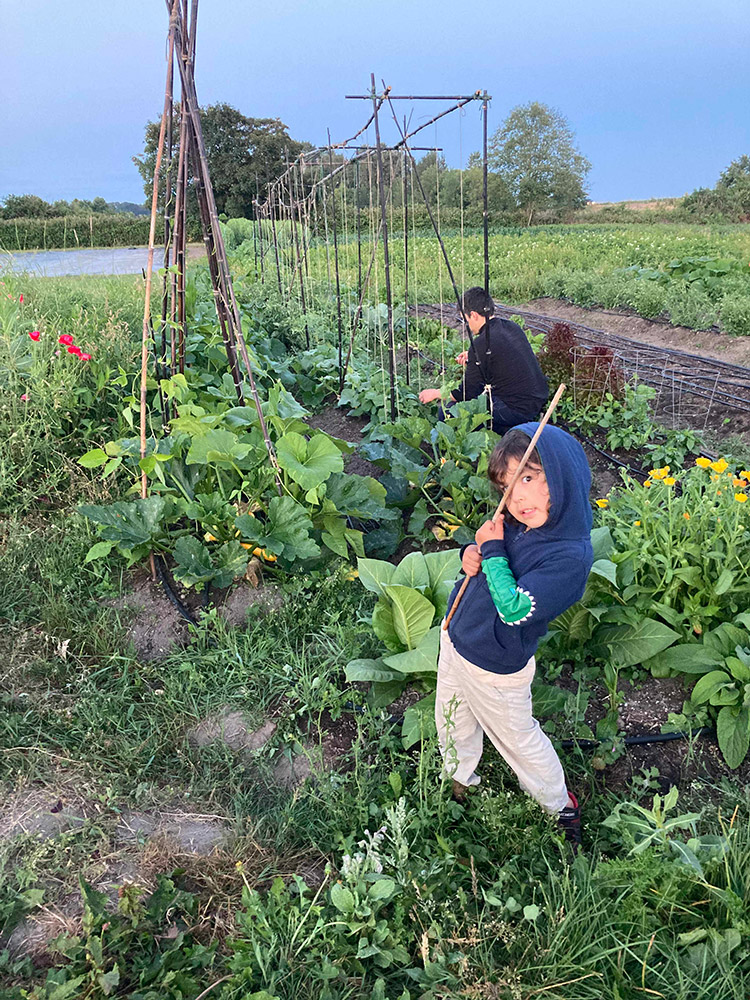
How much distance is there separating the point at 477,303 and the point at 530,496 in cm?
262

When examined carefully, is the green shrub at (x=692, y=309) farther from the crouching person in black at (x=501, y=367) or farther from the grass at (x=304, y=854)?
the grass at (x=304, y=854)

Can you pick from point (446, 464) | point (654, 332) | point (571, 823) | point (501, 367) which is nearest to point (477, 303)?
point (501, 367)

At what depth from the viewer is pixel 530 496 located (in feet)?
5.45

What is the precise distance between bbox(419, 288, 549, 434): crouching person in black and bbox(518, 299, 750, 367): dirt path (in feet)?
13.7

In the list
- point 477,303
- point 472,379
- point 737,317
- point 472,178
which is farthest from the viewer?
point 472,178

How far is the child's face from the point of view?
5.41ft

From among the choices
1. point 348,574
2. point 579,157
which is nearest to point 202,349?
point 348,574

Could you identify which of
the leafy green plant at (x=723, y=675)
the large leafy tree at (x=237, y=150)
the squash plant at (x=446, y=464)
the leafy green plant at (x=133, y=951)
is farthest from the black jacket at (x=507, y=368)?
the large leafy tree at (x=237, y=150)

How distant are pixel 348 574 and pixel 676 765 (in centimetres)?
146

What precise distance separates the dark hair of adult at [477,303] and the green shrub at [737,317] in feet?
17.0

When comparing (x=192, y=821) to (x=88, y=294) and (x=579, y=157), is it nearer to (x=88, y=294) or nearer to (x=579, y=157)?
(x=88, y=294)

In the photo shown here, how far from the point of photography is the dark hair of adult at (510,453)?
1.65 metres

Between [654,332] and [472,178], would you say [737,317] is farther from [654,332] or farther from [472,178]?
[472,178]

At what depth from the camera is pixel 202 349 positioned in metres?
4.62
